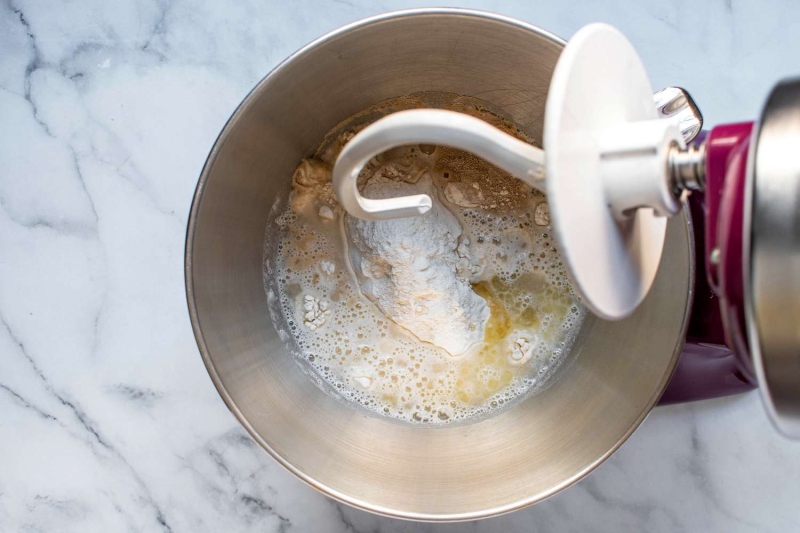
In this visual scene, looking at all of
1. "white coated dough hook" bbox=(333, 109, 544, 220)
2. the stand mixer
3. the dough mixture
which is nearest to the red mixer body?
the stand mixer

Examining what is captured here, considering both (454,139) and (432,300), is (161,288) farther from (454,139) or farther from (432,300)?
(454,139)

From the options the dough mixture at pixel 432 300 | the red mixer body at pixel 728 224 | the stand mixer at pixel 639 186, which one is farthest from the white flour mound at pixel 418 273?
the red mixer body at pixel 728 224

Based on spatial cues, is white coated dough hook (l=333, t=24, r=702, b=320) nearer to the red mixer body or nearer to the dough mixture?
the red mixer body

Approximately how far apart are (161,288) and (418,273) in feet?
0.95

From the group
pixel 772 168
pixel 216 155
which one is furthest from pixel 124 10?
pixel 772 168

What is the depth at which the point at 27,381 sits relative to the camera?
737 millimetres

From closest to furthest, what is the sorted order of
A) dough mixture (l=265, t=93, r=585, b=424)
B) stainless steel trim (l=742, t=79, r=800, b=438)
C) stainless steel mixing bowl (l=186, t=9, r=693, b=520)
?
stainless steel trim (l=742, t=79, r=800, b=438)
stainless steel mixing bowl (l=186, t=9, r=693, b=520)
dough mixture (l=265, t=93, r=585, b=424)

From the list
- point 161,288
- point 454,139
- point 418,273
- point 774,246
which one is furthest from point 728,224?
point 161,288

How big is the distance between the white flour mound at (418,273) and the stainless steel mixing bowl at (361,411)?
91 mm

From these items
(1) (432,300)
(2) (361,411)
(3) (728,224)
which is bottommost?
(2) (361,411)

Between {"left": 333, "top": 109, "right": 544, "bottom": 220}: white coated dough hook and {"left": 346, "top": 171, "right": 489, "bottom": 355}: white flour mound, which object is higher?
{"left": 333, "top": 109, "right": 544, "bottom": 220}: white coated dough hook

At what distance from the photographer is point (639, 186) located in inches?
15.9

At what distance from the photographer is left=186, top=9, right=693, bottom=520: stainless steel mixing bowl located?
0.57m

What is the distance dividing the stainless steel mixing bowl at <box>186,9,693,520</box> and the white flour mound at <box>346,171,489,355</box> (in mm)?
91
